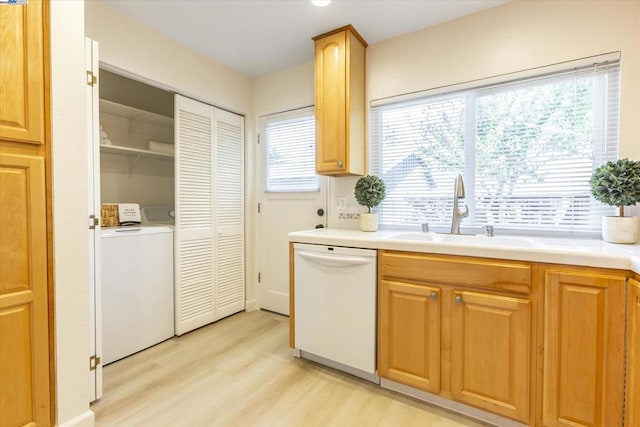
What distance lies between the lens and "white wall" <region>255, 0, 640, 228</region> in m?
1.69

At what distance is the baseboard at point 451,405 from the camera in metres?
1.54

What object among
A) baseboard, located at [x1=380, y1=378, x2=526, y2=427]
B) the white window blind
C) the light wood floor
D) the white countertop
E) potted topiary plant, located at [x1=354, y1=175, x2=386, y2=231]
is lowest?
the light wood floor

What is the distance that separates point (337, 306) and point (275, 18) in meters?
2.10

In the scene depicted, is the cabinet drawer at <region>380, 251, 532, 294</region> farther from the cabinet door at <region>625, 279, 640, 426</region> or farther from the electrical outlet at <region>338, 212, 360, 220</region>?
the electrical outlet at <region>338, 212, 360, 220</region>

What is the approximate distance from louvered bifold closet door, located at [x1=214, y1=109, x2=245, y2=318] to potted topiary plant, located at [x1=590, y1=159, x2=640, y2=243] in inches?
111

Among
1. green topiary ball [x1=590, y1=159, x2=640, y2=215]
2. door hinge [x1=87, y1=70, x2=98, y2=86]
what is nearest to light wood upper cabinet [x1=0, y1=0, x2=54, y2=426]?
door hinge [x1=87, y1=70, x2=98, y2=86]

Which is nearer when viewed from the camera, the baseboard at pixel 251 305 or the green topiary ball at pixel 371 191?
the green topiary ball at pixel 371 191

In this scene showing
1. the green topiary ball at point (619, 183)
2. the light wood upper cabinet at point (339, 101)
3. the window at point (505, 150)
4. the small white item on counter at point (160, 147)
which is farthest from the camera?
the small white item on counter at point (160, 147)

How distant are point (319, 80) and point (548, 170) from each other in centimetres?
175

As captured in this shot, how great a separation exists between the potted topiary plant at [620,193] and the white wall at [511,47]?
22 cm

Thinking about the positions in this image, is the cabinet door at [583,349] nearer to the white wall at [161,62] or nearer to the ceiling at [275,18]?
the ceiling at [275,18]

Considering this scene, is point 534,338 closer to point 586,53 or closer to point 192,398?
point 586,53

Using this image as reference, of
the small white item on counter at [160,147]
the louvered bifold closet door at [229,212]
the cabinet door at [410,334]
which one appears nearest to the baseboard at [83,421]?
the louvered bifold closet door at [229,212]

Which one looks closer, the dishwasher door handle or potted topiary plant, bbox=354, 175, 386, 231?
the dishwasher door handle
